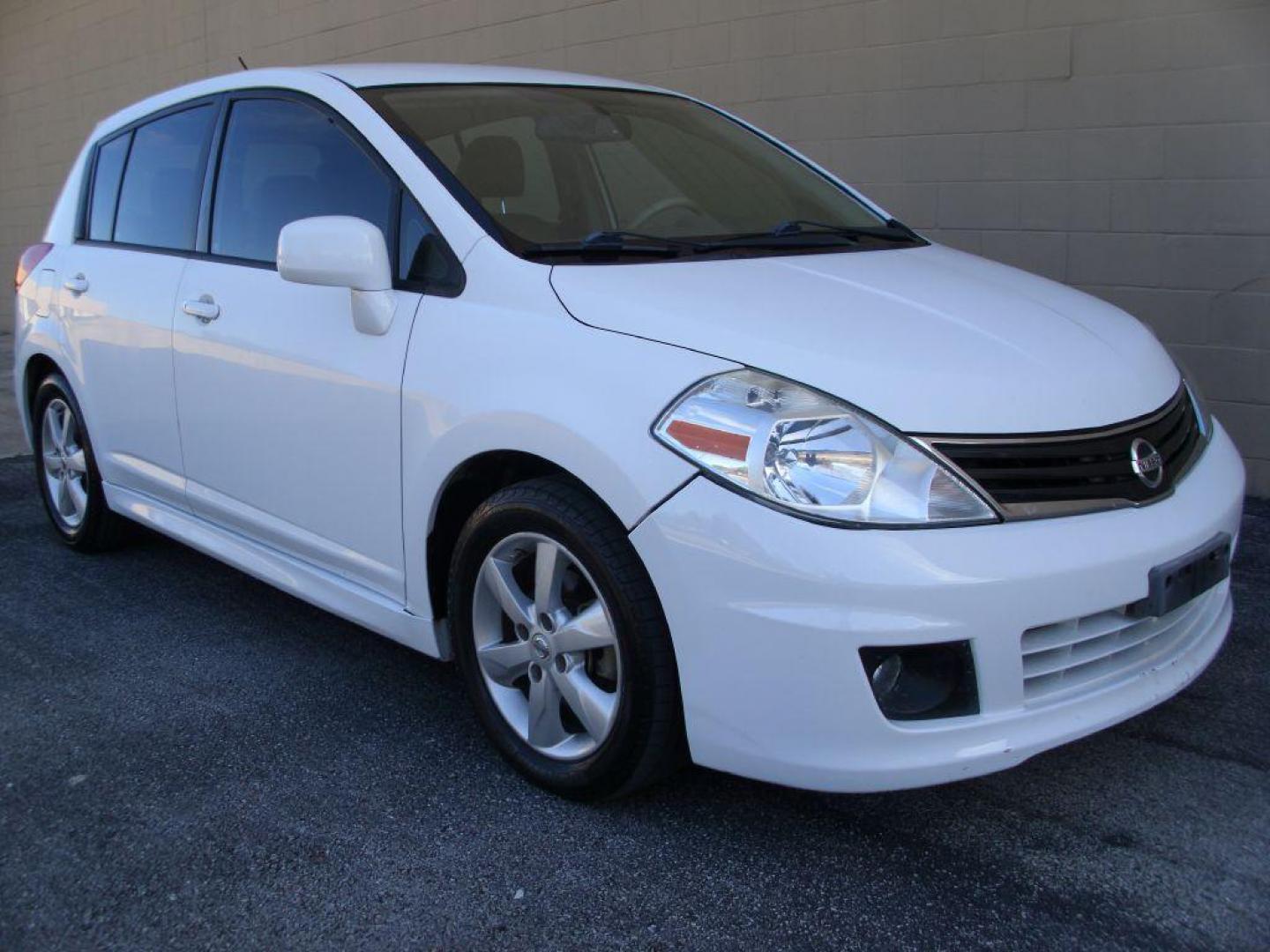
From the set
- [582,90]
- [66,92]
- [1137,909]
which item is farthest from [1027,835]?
[66,92]

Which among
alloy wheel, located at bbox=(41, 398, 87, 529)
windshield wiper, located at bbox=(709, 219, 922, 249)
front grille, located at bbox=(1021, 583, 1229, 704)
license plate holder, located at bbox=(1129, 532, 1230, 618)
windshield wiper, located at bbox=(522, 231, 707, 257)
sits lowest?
alloy wheel, located at bbox=(41, 398, 87, 529)

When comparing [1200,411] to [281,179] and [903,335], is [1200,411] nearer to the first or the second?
[903,335]

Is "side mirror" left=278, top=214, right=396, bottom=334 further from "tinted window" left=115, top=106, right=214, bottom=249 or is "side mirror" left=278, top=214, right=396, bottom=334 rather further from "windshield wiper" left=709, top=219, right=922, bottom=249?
"tinted window" left=115, top=106, right=214, bottom=249

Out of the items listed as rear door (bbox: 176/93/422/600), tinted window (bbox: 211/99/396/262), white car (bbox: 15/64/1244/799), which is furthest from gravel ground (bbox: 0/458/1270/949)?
tinted window (bbox: 211/99/396/262)

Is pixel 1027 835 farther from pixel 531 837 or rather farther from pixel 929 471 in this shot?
pixel 531 837

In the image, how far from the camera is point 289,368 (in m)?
3.41

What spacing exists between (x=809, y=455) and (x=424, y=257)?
47.5 inches

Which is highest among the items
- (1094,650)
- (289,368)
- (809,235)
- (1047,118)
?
(1047,118)

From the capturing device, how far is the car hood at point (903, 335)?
2533 millimetres

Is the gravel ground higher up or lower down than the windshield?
lower down

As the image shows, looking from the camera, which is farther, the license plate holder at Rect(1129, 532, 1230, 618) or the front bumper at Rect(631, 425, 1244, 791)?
the license plate holder at Rect(1129, 532, 1230, 618)

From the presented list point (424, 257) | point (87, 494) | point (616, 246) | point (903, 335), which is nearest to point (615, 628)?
point (903, 335)

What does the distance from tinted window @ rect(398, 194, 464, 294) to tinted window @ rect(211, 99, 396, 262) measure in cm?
7

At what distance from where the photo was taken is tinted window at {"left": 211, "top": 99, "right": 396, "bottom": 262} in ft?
11.1
